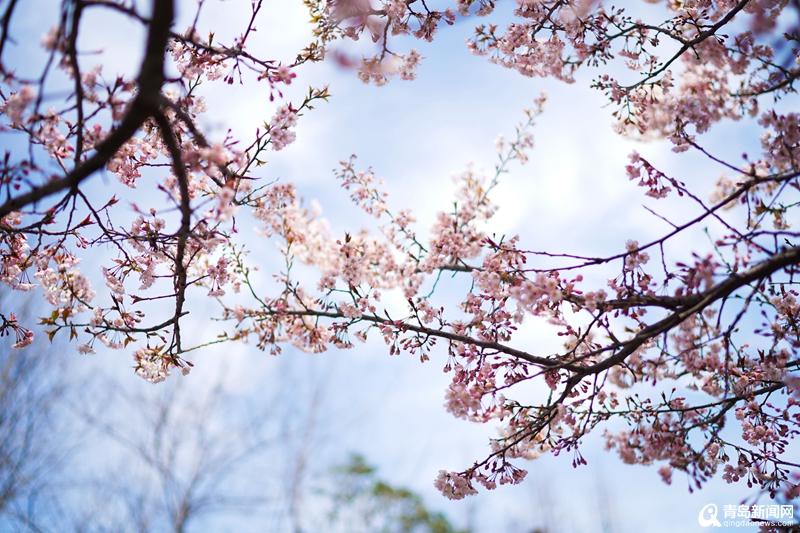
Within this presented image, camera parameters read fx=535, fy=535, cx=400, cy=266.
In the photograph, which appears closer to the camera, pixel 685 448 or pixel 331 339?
pixel 685 448

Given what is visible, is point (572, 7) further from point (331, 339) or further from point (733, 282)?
point (331, 339)

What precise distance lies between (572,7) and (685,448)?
9.04ft

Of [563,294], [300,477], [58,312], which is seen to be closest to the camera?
[58,312]

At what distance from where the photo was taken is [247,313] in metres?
3.90

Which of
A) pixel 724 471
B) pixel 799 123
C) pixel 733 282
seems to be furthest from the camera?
pixel 724 471

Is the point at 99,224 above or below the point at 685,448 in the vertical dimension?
above

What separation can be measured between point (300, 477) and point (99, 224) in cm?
800

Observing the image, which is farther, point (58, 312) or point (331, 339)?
point (331, 339)

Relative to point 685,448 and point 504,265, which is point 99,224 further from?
point 685,448

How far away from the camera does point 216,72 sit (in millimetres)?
3070

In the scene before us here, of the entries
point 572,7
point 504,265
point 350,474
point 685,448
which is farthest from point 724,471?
point 350,474

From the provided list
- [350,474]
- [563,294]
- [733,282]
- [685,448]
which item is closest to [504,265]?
[563,294]

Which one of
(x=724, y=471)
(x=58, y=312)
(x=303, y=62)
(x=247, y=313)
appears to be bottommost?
(x=724, y=471)

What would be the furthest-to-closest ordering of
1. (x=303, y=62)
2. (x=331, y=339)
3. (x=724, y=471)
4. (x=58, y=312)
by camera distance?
(x=331, y=339) < (x=724, y=471) < (x=303, y=62) < (x=58, y=312)
